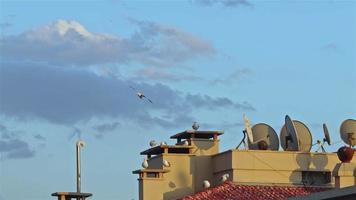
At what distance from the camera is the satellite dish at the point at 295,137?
201 feet

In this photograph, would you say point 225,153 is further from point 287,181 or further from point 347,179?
point 347,179

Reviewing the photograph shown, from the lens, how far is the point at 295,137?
61594 mm

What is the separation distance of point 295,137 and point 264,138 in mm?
1780

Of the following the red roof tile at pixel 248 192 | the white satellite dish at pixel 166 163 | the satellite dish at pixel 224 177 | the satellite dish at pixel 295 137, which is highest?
the satellite dish at pixel 295 137

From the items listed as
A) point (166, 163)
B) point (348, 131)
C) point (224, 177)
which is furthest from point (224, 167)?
point (348, 131)

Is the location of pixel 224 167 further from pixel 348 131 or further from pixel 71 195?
pixel 71 195

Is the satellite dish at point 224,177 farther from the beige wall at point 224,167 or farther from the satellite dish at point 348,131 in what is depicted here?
the satellite dish at point 348,131

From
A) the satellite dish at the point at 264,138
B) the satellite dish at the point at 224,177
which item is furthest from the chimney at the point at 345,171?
the satellite dish at the point at 264,138

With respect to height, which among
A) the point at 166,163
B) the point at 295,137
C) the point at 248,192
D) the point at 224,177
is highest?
the point at 295,137

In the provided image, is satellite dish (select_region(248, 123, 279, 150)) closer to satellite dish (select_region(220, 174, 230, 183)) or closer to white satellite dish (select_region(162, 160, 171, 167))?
satellite dish (select_region(220, 174, 230, 183))

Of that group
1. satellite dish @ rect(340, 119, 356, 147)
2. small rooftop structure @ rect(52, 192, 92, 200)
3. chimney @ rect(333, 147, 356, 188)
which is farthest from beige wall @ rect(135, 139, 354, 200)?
small rooftop structure @ rect(52, 192, 92, 200)

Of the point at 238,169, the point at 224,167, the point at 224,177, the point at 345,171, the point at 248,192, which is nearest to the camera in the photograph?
the point at 345,171

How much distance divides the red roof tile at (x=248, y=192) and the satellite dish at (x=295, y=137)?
282cm

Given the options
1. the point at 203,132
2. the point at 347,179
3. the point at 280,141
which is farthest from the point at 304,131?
the point at 347,179
